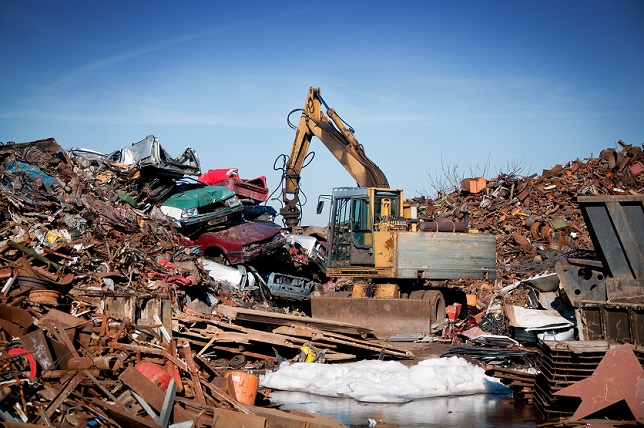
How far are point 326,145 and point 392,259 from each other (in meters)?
5.09

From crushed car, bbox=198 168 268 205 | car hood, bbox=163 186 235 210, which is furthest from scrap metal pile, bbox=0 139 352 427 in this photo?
crushed car, bbox=198 168 268 205

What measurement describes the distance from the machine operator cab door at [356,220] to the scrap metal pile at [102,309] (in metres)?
2.69

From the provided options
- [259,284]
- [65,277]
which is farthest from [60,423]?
[259,284]

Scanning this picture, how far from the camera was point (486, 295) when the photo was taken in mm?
17688

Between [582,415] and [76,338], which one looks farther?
[76,338]

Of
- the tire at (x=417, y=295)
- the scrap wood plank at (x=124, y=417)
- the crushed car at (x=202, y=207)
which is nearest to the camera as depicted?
the scrap wood plank at (x=124, y=417)

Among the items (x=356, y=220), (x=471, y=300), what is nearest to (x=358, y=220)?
(x=356, y=220)

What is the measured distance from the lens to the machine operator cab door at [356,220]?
15609mm

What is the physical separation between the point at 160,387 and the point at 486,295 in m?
11.7

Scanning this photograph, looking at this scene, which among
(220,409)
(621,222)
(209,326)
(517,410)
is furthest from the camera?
(209,326)

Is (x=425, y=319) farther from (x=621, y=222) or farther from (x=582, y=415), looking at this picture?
(x=582, y=415)

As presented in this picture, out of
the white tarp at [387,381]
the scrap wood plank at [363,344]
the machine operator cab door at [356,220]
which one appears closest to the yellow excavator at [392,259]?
the machine operator cab door at [356,220]

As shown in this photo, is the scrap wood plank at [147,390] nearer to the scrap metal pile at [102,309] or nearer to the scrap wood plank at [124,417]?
the scrap metal pile at [102,309]

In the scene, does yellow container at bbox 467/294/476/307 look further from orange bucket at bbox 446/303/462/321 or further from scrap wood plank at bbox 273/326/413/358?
scrap wood plank at bbox 273/326/413/358
